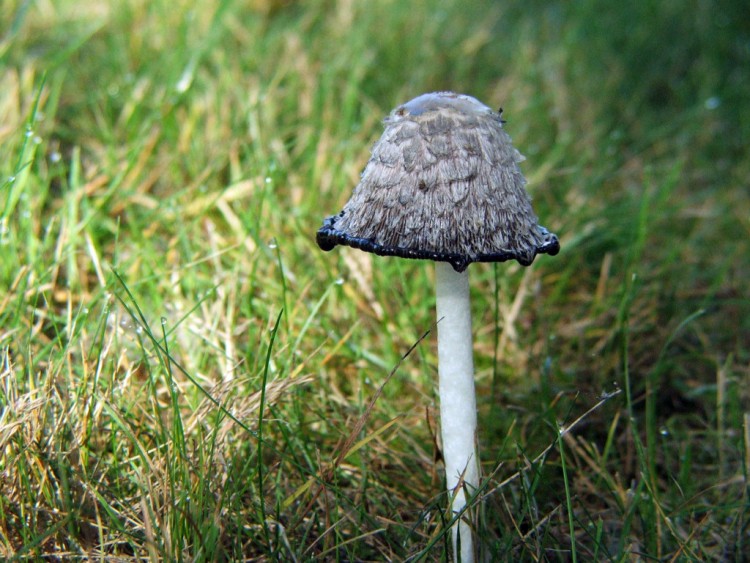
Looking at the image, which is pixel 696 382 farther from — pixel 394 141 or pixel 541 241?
pixel 394 141

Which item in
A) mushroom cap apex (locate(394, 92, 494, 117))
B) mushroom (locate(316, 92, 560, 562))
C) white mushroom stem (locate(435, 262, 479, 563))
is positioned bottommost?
white mushroom stem (locate(435, 262, 479, 563))

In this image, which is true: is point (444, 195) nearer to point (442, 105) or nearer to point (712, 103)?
point (442, 105)

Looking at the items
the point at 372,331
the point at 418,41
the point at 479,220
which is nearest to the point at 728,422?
the point at 372,331

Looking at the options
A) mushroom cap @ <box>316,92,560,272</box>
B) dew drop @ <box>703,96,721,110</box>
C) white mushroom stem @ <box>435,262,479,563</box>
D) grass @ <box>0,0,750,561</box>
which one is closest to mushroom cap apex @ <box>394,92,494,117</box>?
mushroom cap @ <box>316,92,560,272</box>

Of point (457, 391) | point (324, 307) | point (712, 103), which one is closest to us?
point (457, 391)

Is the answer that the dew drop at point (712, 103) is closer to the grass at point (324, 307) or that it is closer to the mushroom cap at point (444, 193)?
the grass at point (324, 307)

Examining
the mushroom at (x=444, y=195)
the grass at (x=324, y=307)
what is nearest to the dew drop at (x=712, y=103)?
the grass at (x=324, y=307)

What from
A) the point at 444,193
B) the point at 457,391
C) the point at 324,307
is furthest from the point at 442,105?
the point at 324,307

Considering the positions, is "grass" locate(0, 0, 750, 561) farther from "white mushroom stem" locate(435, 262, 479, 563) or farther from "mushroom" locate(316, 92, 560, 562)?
"mushroom" locate(316, 92, 560, 562)
